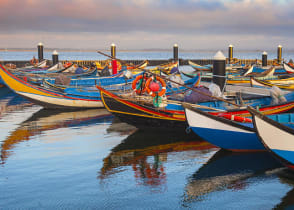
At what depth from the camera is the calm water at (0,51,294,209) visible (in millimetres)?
9266

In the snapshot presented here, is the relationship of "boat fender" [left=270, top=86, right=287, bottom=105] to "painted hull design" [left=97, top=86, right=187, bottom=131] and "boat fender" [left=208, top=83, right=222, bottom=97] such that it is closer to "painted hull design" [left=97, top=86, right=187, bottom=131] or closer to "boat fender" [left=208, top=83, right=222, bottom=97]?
"boat fender" [left=208, top=83, right=222, bottom=97]

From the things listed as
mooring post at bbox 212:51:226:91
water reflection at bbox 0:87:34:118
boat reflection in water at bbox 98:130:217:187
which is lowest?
boat reflection in water at bbox 98:130:217:187

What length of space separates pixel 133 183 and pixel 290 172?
4.66 metres

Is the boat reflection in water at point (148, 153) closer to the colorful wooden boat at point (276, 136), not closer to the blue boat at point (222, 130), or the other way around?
the blue boat at point (222, 130)

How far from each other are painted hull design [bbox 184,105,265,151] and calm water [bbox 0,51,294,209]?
59 centimetres

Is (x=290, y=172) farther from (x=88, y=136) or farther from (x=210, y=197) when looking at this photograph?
(x=88, y=136)

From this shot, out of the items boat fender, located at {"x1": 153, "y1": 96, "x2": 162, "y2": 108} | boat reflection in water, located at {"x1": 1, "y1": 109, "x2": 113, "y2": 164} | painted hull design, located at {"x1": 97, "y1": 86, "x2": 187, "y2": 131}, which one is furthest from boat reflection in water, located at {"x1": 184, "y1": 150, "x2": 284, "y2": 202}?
boat reflection in water, located at {"x1": 1, "y1": 109, "x2": 113, "y2": 164}

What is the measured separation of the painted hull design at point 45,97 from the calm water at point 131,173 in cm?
593

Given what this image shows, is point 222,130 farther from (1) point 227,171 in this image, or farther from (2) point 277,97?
(2) point 277,97

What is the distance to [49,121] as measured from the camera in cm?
1973

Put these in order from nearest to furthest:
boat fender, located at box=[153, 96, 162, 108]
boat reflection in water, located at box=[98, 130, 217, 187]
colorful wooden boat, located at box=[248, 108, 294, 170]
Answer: colorful wooden boat, located at box=[248, 108, 294, 170], boat reflection in water, located at box=[98, 130, 217, 187], boat fender, located at box=[153, 96, 162, 108]

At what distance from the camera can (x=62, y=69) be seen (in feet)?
124

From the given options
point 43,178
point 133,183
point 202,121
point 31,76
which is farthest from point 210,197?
point 31,76

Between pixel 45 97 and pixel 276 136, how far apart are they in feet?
53.9
